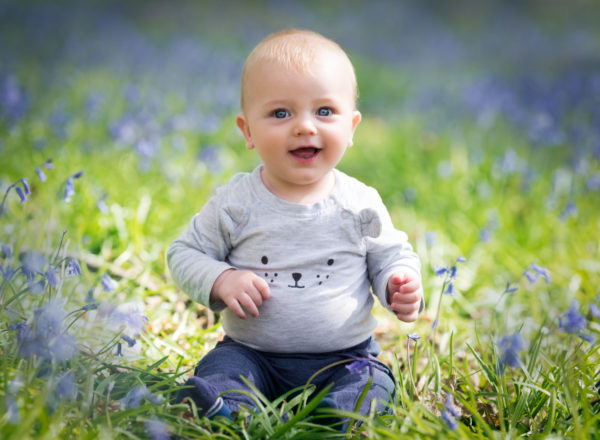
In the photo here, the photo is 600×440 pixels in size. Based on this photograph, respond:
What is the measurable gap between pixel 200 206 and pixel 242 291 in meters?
1.87

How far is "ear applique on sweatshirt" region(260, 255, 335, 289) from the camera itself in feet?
6.85

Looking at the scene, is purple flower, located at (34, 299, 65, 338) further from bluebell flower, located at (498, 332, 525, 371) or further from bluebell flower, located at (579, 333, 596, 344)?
bluebell flower, located at (579, 333, 596, 344)

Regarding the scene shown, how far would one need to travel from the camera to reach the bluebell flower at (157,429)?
1.62m

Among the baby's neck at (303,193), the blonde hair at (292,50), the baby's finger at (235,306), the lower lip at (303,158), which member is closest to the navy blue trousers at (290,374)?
the baby's finger at (235,306)

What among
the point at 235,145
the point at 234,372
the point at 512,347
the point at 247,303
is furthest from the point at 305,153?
the point at 235,145

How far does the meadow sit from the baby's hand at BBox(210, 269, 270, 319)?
299mm

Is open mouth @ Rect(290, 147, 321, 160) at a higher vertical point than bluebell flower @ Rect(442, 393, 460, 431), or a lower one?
higher

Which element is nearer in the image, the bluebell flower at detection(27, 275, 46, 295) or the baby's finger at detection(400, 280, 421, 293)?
the bluebell flower at detection(27, 275, 46, 295)

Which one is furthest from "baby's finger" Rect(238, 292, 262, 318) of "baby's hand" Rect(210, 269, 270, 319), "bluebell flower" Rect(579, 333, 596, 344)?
"bluebell flower" Rect(579, 333, 596, 344)

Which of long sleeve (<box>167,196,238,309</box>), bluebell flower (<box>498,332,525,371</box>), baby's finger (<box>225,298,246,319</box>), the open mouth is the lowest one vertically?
bluebell flower (<box>498,332,525,371</box>)

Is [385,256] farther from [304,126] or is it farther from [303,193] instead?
[304,126]

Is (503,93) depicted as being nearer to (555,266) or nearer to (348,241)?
(555,266)

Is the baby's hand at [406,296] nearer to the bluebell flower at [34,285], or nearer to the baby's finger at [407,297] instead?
the baby's finger at [407,297]

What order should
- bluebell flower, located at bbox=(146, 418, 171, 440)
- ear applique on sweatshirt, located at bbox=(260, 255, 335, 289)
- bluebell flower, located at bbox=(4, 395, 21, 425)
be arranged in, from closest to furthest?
1. bluebell flower, located at bbox=(4, 395, 21, 425)
2. bluebell flower, located at bbox=(146, 418, 171, 440)
3. ear applique on sweatshirt, located at bbox=(260, 255, 335, 289)
